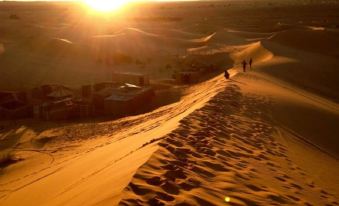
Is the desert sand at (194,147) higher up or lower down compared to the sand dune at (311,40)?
lower down

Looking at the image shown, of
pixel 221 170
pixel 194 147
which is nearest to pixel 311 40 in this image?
pixel 194 147

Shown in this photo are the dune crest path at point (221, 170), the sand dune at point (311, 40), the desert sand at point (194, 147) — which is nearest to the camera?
the dune crest path at point (221, 170)

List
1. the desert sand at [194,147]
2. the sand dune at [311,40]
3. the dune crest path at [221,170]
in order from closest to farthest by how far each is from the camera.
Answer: the dune crest path at [221,170]
the desert sand at [194,147]
the sand dune at [311,40]

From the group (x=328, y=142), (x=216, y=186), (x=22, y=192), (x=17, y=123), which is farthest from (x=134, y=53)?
(x=216, y=186)

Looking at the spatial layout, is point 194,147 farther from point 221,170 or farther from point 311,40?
point 311,40

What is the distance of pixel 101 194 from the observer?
5.70 metres

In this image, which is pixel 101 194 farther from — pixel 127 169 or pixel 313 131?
pixel 313 131

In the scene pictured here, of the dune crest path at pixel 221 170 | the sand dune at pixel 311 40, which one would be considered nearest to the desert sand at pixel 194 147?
the dune crest path at pixel 221 170

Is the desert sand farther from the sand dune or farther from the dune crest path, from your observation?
the sand dune

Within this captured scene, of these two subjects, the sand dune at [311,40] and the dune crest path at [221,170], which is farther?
the sand dune at [311,40]

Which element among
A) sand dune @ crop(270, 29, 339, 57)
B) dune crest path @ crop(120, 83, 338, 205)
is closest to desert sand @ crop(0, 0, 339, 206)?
dune crest path @ crop(120, 83, 338, 205)

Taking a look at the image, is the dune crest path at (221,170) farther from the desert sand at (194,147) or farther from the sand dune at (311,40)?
the sand dune at (311,40)

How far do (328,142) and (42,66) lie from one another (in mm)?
20567

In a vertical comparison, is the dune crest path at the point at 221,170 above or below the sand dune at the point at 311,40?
below
